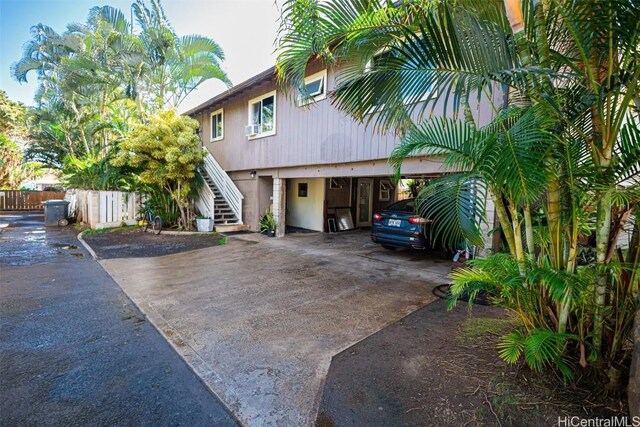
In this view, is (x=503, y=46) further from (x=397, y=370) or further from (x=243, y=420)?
(x=243, y=420)

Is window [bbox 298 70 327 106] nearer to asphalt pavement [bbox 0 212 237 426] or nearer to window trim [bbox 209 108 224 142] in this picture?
window trim [bbox 209 108 224 142]

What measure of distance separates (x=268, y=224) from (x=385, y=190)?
5841mm

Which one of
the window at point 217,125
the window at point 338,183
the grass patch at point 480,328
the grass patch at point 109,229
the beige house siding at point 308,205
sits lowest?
the grass patch at point 480,328

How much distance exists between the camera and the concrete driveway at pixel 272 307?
99.0 inches

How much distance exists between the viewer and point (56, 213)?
12375 millimetres

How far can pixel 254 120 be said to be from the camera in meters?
11.3

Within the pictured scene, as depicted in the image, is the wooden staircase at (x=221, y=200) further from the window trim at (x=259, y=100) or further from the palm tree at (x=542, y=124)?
the palm tree at (x=542, y=124)

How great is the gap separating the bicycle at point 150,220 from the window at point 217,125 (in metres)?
4.13

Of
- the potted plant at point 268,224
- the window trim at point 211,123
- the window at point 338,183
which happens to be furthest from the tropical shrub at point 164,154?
the window at point 338,183

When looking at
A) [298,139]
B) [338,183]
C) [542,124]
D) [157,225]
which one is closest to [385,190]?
[338,183]

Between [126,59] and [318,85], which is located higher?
[126,59]

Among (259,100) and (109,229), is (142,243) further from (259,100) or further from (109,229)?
(259,100)

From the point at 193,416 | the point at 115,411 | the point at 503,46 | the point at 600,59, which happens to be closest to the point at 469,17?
the point at 503,46

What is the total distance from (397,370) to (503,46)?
8.32ft
